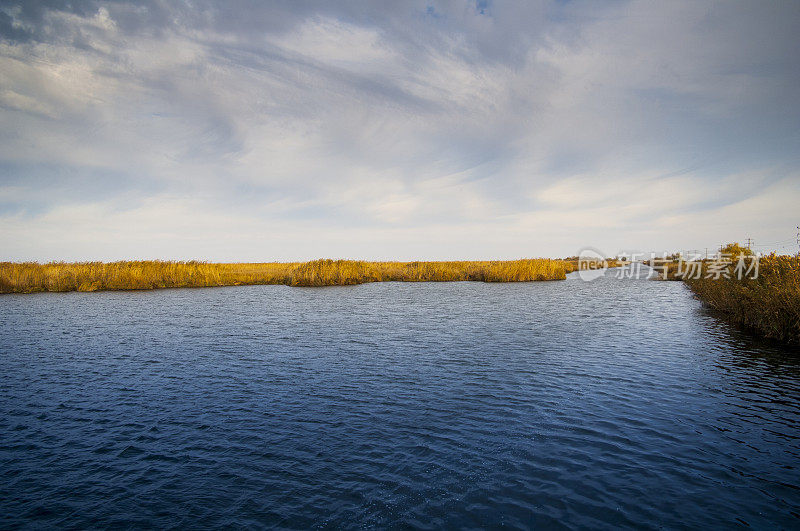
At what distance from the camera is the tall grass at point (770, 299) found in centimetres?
1855

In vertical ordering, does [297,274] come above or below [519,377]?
above

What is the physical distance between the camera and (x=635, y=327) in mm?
23953

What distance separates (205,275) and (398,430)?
1935 inches

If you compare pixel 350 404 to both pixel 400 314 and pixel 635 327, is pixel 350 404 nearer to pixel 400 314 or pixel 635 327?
pixel 400 314

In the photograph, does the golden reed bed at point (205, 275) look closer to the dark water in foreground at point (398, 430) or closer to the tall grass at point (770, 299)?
the dark water in foreground at point (398, 430)

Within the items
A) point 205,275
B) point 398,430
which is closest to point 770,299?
point 398,430

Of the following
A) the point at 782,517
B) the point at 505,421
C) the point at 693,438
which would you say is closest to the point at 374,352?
the point at 505,421

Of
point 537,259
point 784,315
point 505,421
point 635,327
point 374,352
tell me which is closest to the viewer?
point 505,421

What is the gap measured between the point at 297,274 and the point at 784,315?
158 feet

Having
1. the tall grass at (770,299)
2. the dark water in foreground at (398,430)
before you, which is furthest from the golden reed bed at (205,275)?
the tall grass at (770,299)

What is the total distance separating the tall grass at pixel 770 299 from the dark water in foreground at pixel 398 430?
6.86ft

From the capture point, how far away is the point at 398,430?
996 centimetres

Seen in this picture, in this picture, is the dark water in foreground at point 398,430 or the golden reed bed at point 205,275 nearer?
the dark water in foreground at point 398,430

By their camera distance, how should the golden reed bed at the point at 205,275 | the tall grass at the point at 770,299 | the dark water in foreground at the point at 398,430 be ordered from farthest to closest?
the golden reed bed at the point at 205,275 → the tall grass at the point at 770,299 → the dark water in foreground at the point at 398,430
